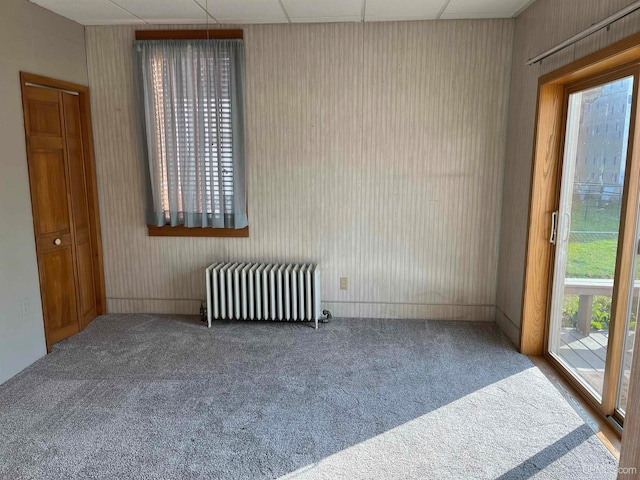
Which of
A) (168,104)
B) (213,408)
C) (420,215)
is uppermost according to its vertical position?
(168,104)

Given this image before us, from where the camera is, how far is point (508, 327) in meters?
3.80

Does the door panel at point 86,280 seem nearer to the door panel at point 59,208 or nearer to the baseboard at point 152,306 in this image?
the door panel at point 59,208

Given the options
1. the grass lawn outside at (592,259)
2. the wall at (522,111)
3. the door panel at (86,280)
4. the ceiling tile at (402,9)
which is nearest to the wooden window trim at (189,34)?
the ceiling tile at (402,9)

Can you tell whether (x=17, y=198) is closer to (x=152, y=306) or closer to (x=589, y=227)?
(x=152, y=306)

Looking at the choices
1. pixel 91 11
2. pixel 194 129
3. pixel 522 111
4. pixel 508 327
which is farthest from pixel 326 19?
pixel 508 327

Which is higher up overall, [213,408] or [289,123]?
[289,123]

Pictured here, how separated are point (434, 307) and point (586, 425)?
1.79 metres

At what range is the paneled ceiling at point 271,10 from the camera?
11.0 ft

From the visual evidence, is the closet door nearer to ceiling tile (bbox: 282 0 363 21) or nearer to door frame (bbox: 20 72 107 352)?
door frame (bbox: 20 72 107 352)

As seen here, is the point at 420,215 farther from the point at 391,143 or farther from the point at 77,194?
the point at 77,194

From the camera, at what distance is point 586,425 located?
2.53 meters

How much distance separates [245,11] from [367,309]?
282cm

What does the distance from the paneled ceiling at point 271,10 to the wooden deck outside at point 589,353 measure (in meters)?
2.45

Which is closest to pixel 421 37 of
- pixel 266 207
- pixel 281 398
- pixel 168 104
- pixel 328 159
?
pixel 328 159
